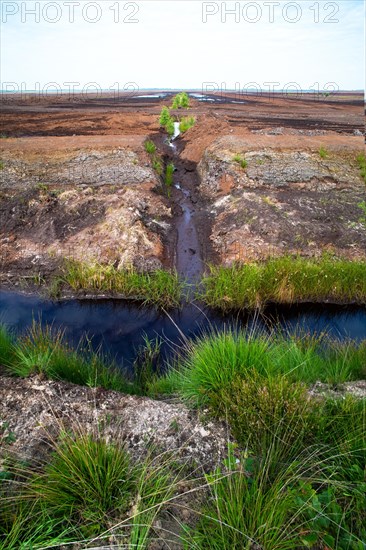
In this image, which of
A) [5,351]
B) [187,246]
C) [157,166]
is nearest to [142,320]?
[5,351]

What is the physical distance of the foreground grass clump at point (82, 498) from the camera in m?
2.19

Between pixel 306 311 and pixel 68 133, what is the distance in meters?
22.4

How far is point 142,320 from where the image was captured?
7312 mm

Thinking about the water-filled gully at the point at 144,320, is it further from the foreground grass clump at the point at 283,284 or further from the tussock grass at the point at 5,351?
the tussock grass at the point at 5,351

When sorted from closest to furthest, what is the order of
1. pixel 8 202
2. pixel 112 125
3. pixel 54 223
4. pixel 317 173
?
1. pixel 54 223
2. pixel 8 202
3. pixel 317 173
4. pixel 112 125

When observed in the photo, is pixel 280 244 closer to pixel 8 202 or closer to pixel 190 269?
pixel 190 269

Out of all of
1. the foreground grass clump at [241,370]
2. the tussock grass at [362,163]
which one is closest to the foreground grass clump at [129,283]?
the foreground grass clump at [241,370]

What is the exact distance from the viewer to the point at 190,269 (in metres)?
9.17

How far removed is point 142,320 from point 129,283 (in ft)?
3.39

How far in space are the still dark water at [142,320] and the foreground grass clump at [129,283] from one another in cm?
27

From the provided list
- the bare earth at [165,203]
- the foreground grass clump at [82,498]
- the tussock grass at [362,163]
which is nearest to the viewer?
the foreground grass clump at [82,498]

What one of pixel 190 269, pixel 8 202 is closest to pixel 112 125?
pixel 8 202

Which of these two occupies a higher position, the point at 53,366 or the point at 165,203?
the point at 165,203

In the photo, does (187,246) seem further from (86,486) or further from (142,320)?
(86,486)
